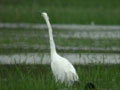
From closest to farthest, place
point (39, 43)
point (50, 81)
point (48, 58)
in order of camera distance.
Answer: point (50, 81)
point (48, 58)
point (39, 43)

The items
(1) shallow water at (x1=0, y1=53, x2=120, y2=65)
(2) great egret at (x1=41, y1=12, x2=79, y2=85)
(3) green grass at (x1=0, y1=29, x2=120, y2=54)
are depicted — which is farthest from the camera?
(3) green grass at (x1=0, y1=29, x2=120, y2=54)

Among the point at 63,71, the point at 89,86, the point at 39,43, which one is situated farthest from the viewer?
the point at 39,43

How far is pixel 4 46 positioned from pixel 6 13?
16332 mm

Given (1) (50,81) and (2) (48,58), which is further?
(2) (48,58)

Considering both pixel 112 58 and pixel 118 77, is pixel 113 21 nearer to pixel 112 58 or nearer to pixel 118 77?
pixel 112 58

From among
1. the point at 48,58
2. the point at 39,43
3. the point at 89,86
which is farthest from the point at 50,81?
the point at 39,43

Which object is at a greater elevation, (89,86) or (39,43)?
(89,86)

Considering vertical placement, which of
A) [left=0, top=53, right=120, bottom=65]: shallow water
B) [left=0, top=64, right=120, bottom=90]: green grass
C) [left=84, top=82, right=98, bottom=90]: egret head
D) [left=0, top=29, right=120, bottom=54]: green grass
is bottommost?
[left=0, top=29, right=120, bottom=54]: green grass

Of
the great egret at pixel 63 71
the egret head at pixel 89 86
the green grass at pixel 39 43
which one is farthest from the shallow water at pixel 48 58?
the egret head at pixel 89 86

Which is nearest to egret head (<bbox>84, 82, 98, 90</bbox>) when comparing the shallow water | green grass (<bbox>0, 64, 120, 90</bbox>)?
green grass (<bbox>0, 64, 120, 90</bbox>)

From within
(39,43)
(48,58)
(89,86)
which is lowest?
(39,43)

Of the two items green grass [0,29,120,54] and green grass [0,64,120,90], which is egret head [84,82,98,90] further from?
green grass [0,29,120,54]

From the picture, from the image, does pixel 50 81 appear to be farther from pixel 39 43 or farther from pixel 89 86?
pixel 39 43

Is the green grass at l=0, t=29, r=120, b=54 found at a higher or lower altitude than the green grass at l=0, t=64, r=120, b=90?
lower
